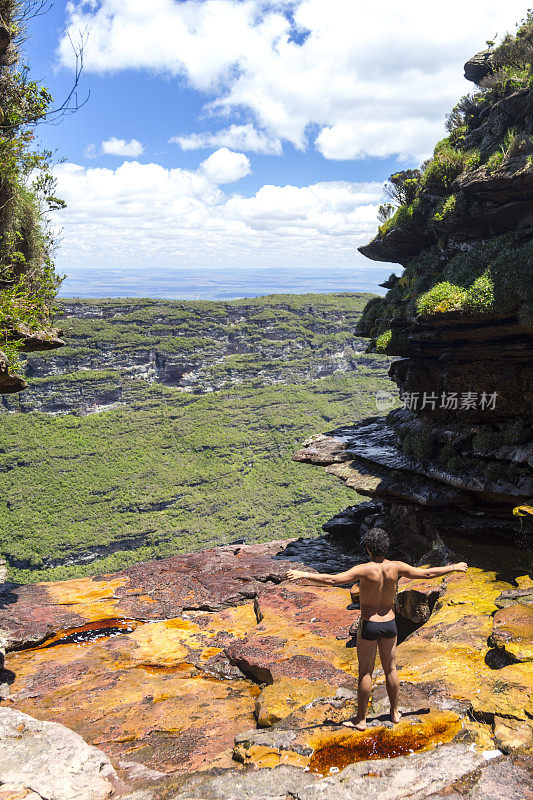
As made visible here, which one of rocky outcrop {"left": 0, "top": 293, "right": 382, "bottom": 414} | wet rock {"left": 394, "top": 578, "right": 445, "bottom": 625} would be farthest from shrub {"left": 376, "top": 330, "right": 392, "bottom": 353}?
rocky outcrop {"left": 0, "top": 293, "right": 382, "bottom": 414}

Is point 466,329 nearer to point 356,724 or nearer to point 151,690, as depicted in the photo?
point 356,724

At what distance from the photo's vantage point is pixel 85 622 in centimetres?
1739

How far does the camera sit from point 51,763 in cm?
659

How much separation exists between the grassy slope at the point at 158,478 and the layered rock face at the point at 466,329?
56.6 m

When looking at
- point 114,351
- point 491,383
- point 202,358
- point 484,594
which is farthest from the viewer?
point 202,358

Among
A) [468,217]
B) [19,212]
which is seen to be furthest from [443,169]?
[19,212]

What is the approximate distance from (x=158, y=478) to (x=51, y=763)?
88.9 metres

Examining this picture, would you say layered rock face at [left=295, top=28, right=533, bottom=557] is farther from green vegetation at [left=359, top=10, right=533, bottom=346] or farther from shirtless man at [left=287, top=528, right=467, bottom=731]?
shirtless man at [left=287, top=528, right=467, bottom=731]

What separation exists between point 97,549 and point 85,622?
198 feet

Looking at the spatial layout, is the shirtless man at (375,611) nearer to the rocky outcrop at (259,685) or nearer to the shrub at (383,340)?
the rocky outcrop at (259,685)

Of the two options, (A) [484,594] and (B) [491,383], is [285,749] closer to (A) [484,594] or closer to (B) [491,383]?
(A) [484,594]

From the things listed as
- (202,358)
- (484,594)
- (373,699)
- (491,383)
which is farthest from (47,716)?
(202,358)

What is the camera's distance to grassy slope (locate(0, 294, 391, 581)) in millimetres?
73938

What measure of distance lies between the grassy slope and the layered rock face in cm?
5659
